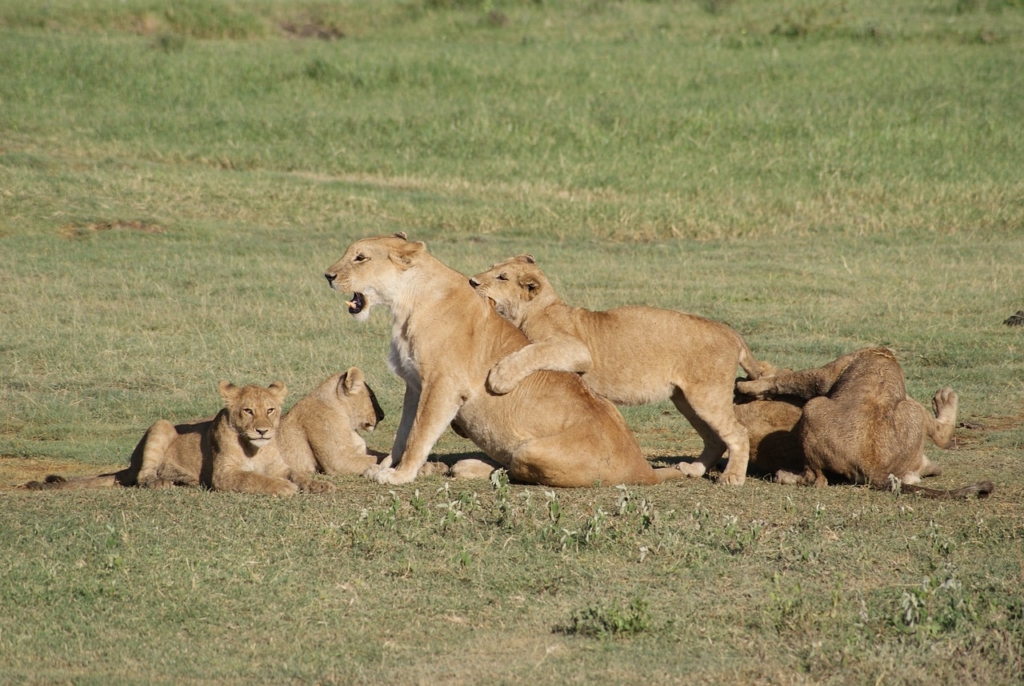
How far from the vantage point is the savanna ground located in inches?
233

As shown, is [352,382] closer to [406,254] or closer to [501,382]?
[406,254]

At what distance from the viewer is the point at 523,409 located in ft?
26.7

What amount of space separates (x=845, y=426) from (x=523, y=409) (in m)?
2.16

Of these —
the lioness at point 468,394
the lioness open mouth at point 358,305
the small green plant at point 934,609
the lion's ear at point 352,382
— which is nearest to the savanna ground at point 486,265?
the small green plant at point 934,609

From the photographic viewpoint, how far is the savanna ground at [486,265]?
591 centimetres

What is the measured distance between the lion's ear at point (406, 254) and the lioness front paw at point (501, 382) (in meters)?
1.01

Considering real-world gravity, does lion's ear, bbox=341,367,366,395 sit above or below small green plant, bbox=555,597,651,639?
above

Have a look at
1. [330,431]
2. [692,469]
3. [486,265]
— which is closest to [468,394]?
[330,431]

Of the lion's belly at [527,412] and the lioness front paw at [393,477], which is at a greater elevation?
the lion's belly at [527,412]

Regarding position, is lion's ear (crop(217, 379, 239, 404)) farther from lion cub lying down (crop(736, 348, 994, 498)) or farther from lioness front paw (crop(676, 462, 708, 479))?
lion cub lying down (crop(736, 348, 994, 498))

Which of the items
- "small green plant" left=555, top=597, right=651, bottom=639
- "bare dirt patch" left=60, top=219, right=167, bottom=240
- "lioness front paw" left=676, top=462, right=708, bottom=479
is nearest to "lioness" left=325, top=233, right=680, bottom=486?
"lioness front paw" left=676, top=462, right=708, bottom=479

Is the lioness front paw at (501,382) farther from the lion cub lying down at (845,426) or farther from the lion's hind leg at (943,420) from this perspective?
the lion's hind leg at (943,420)

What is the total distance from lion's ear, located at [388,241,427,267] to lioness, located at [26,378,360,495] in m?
0.82

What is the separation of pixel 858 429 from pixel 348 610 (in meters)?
3.89
